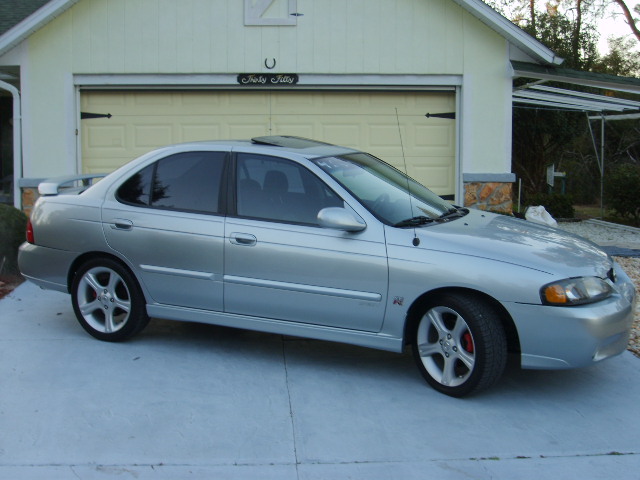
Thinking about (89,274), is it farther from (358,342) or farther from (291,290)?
(358,342)

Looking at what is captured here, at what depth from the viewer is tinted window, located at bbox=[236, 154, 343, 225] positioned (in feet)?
18.8

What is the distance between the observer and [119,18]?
10.9 m

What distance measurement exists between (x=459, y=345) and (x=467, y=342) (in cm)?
6

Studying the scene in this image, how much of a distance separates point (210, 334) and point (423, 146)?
217 inches

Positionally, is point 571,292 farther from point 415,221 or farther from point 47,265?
point 47,265

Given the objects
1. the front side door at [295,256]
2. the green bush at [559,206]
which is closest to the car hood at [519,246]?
the front side door at [295,256]

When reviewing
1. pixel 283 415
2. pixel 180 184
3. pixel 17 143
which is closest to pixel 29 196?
pixel 17 143

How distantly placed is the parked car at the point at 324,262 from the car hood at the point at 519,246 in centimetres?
1

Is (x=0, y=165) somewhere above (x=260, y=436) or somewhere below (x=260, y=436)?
above

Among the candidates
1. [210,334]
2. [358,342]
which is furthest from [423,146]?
[358,342]

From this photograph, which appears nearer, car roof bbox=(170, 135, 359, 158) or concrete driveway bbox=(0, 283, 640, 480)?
concrete driveway bbox=(0, 283, 640, 480)

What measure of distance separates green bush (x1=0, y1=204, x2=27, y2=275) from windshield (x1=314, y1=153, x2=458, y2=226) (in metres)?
4.40

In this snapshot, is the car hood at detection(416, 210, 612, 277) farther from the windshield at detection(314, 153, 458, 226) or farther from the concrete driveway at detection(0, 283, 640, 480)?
the concrete driveway at detection(0, 283, 640, 480)

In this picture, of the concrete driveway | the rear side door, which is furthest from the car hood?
the rear side door
